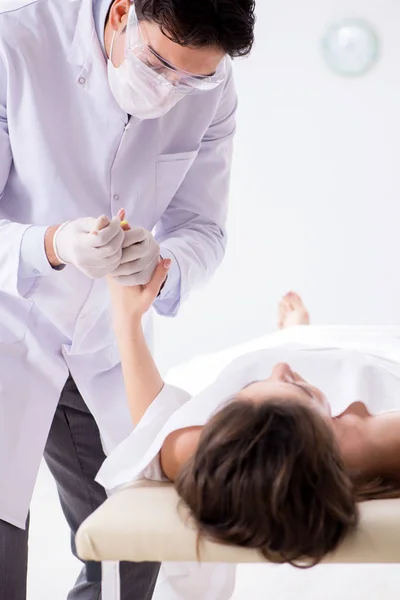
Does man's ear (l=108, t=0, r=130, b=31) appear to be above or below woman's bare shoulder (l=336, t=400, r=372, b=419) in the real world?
above

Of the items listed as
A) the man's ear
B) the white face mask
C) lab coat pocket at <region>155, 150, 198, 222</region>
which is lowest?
lab coat pocket at <region>155, 150, 198, 222</region>

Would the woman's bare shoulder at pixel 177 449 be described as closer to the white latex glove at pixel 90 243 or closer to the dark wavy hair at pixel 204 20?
the white latex glove at pixel 90 243

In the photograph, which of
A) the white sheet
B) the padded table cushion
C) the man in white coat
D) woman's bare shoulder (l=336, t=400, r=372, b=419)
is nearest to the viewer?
the padded table cushion

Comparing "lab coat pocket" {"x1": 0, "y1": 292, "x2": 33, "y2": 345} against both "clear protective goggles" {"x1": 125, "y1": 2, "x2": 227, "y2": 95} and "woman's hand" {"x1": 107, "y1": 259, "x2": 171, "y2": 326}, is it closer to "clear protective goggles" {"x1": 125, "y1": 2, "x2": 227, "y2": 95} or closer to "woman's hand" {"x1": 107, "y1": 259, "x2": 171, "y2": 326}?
"woman's hand" {"x1": 107, "y1": 259, "x2": 171, "y2": 326}

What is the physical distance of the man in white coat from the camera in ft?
4.75

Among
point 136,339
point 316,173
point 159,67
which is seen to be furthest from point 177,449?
point 316,173

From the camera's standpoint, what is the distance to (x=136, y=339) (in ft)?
5.47

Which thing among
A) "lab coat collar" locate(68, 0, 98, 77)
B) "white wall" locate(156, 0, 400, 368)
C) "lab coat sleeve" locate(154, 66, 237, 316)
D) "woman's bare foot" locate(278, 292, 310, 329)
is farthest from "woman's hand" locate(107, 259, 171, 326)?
"white wall" locate(156, 0, 400, 368)

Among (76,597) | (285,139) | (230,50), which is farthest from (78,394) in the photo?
(285,139)

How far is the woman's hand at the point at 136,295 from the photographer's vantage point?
5.29 feet

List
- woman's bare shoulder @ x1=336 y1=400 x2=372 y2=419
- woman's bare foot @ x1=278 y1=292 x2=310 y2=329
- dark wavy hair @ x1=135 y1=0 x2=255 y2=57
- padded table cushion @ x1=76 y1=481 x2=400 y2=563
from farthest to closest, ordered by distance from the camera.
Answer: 1. woman's bare foot @ x1=278 y1=292 x2=310 y2=329
2. woman's bare shoulder @ x1=336 y1=400 x2=372 y2=419
3. dark wavy hair @ x1=135 y1=0 x2=255 y2=57
4. padded table cushion @ x1=76 y1=481 x2=400 y2=563

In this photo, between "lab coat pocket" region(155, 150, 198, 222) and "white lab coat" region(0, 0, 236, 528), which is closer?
"white lab coat" region(0, 0, 236, 528)

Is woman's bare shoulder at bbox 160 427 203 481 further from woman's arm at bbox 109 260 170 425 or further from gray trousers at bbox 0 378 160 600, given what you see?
gray trousers at bbox 0 378 160 600

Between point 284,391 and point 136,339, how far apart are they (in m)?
0.34
